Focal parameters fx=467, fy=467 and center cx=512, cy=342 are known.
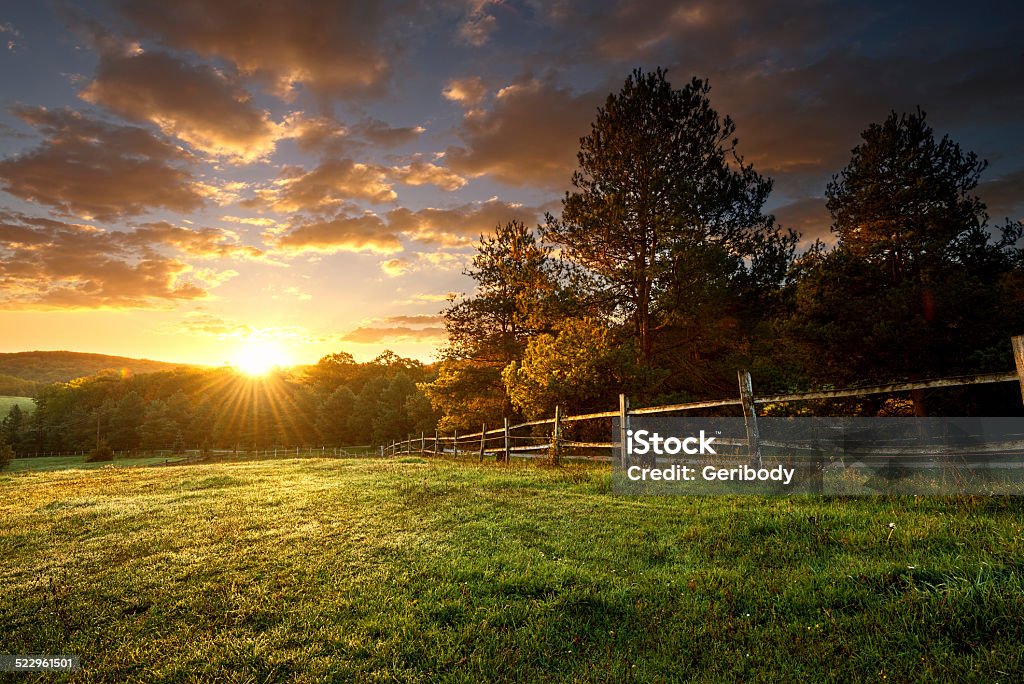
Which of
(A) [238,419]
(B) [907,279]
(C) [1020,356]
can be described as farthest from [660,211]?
(A) [238,419]

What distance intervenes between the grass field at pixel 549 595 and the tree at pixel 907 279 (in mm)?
12248

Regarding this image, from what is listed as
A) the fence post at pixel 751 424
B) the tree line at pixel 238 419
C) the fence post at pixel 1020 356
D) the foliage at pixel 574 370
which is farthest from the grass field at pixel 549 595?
the tree line at pixel 238 419

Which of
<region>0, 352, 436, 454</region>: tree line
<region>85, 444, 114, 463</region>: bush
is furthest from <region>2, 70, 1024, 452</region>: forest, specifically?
<region>85, 444, 114, 463</region>: bush

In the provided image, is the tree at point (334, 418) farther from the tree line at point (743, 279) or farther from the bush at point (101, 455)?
the tree line at point (743, 279)

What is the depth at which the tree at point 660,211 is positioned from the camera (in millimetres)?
17625

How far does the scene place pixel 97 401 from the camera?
102 meters

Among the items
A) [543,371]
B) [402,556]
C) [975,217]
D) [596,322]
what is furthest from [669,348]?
[402,556]

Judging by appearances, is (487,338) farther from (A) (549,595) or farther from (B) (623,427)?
(A) (549,595)

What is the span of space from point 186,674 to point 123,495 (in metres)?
11.7

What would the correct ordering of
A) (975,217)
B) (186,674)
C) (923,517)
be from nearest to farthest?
1. (186,674)
2. (923,517)
3. (975,217)

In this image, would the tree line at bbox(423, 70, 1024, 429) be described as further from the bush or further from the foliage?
the bush

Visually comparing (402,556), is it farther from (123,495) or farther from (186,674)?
(123,495)

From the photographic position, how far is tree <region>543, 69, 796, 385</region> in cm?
1762

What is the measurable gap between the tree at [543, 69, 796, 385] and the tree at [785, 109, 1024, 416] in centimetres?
281
